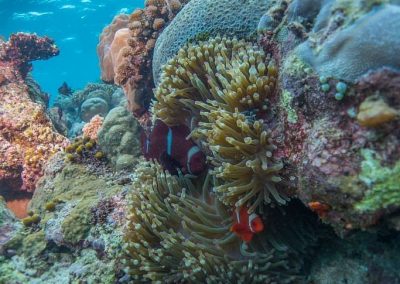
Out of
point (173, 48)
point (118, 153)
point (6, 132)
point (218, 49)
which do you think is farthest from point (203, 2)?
point (6, 132)

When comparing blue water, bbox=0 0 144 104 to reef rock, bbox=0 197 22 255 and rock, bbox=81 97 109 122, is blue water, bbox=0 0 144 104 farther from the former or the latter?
reef rock, bbox=0 197 22 255

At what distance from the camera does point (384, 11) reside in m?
1.80

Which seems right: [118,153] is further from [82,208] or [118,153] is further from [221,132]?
[221,132]

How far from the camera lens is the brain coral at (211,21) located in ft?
13.5

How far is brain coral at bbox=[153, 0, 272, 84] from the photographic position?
13.5ft

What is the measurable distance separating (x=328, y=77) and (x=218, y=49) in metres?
1.68

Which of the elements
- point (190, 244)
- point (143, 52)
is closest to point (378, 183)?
point (190, 244)

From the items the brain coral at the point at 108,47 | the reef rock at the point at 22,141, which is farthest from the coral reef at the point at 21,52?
the brain coral at the point at 108,47

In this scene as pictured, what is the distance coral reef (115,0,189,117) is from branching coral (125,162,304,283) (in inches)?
111

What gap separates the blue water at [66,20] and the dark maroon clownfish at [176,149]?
18.0 meters

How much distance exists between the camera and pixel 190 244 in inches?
109

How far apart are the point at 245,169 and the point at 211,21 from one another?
2.55m

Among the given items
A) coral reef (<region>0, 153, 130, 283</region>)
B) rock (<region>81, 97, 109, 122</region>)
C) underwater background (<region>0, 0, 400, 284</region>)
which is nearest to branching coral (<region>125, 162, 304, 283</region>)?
underwater background (<region>0, 0, 400, 284</region>)

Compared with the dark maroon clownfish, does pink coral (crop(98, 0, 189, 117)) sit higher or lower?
higher
